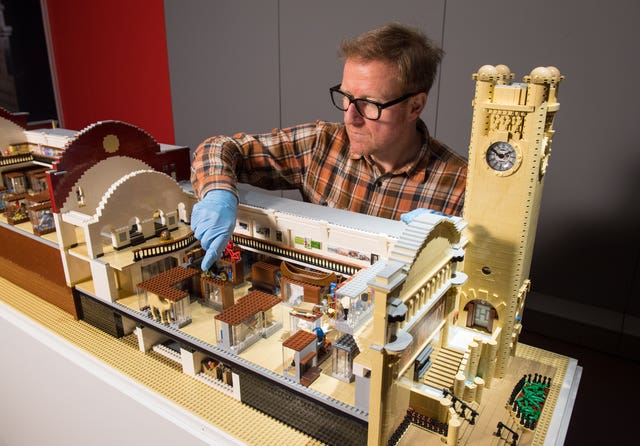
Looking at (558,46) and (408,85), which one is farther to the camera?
(558,46)

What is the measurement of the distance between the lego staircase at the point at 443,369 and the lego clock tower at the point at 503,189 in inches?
12.1

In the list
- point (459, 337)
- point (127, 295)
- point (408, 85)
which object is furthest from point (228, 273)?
point (408, 85)

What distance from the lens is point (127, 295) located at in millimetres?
3170

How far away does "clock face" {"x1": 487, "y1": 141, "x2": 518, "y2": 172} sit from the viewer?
7.67ft

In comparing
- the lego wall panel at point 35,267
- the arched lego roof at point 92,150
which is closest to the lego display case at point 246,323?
the lego wall panel at point 35,267

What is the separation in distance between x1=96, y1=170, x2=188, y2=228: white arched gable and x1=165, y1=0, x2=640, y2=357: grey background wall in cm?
322

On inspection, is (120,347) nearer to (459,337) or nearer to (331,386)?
(331,386)

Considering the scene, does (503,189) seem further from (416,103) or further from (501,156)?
(416,103)

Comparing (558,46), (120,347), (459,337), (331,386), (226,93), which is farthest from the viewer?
(226,93)

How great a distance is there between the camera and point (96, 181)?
3.61m

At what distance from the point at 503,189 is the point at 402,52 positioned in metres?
1.24

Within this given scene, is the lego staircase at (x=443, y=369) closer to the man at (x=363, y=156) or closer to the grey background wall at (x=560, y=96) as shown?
the man at (x=363, y=156)

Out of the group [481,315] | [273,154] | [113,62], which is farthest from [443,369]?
[113,62]

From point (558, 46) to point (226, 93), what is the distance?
461 cm
